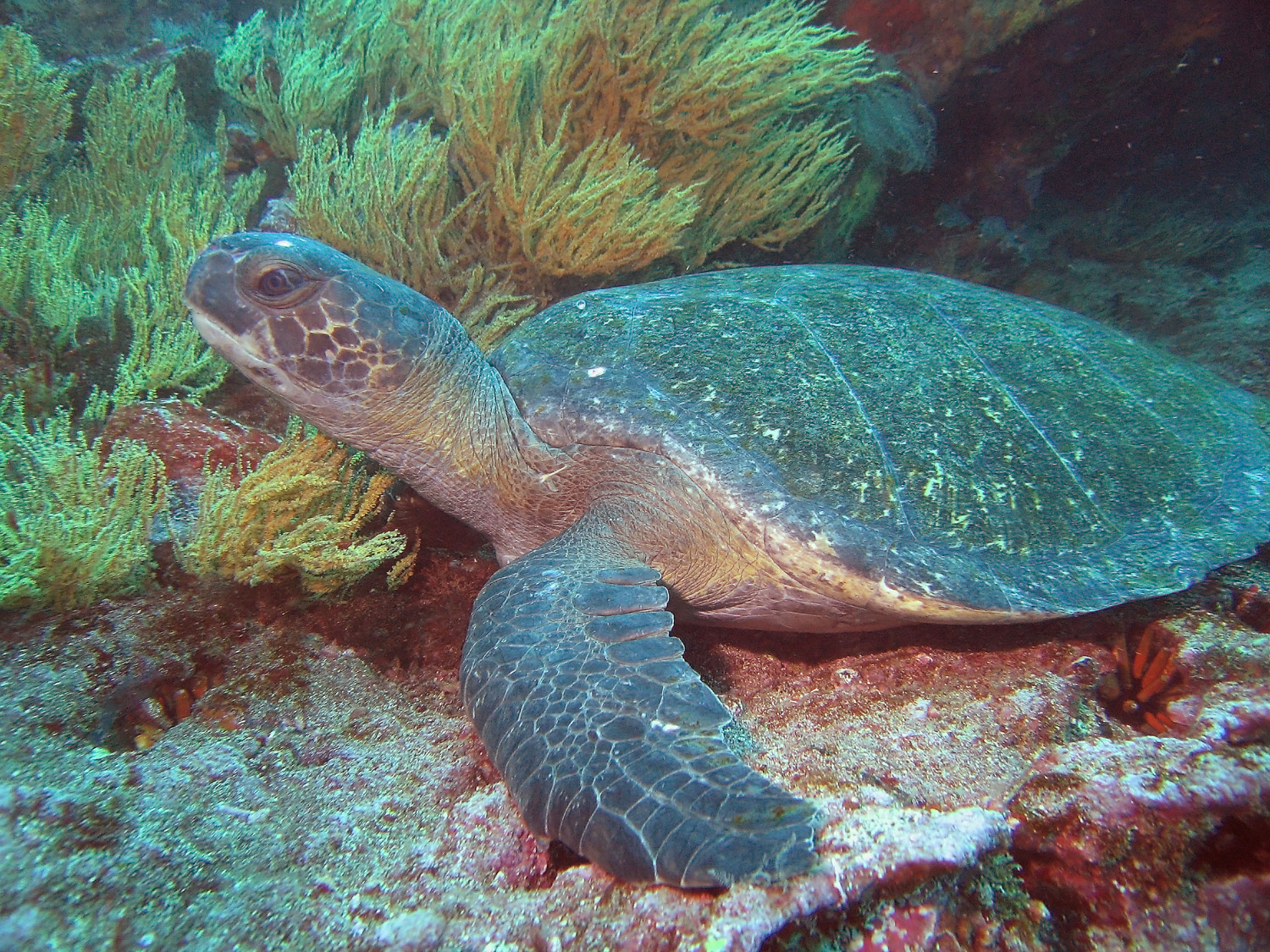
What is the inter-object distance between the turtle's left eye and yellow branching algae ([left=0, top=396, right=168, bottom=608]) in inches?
23.7

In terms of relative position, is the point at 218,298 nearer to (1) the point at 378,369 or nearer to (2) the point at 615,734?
(1) the point at 378,369

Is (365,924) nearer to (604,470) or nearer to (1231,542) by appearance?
→ (604,470)

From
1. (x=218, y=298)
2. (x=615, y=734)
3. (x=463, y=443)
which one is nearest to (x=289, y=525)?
(x=463, y=443)

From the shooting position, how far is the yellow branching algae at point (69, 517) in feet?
4.47

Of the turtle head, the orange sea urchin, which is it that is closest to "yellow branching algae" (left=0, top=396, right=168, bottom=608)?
the turtle head

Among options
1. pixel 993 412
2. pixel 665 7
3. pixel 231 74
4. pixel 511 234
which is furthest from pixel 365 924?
pixel 231 74

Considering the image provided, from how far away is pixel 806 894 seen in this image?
0.89 metres

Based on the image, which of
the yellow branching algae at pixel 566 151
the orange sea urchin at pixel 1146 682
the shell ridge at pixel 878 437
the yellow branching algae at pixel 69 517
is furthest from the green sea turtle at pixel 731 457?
Result: the yellow branching algae at pixel 566 151

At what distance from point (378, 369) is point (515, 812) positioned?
4.64ft

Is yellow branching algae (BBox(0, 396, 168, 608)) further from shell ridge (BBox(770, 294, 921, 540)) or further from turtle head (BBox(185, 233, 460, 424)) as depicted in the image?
shell ridge (BBox(770, 294, 921, 540))

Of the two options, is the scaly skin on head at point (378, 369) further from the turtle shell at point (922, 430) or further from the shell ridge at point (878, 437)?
the shell ridge at point (878, 437)

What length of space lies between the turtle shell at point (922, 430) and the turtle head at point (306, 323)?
47 centimetres

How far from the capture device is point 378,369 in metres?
1.85

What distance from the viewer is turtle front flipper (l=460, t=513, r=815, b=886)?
0.97m
